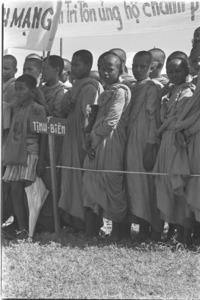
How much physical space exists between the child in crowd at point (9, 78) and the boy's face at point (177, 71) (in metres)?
1.90

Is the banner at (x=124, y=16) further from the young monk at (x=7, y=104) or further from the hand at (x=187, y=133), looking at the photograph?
the hand at (x=187, y=133)

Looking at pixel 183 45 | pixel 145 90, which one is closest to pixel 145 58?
pixel 145 90

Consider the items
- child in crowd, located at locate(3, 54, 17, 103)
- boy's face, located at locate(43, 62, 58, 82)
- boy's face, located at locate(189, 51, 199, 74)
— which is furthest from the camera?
child in crowd, located at locate(3, 54, 17, 103)

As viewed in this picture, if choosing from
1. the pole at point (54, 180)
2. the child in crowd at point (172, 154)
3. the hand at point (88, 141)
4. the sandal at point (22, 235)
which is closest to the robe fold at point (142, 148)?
the child in crowd at point (172, 154)

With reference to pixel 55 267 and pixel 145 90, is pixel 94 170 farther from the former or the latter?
pixel 55 267

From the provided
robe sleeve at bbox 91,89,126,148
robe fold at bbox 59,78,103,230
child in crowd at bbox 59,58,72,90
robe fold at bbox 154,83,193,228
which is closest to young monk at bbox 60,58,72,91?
child in crowd at bbox 59,58,72,90

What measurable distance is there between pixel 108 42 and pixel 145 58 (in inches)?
152

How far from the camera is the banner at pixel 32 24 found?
691 centimetres

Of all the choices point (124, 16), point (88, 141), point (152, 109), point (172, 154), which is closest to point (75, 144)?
point (88, 141)

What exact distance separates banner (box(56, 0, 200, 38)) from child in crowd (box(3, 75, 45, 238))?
1.74 metres

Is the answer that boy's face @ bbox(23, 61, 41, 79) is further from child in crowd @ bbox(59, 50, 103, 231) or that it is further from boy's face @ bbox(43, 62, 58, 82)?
child in crowd @ bbox(59, 50, 103, 231)

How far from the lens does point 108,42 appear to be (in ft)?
33.3

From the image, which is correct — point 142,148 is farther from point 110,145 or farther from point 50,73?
point 50,73

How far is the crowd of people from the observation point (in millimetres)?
6094
